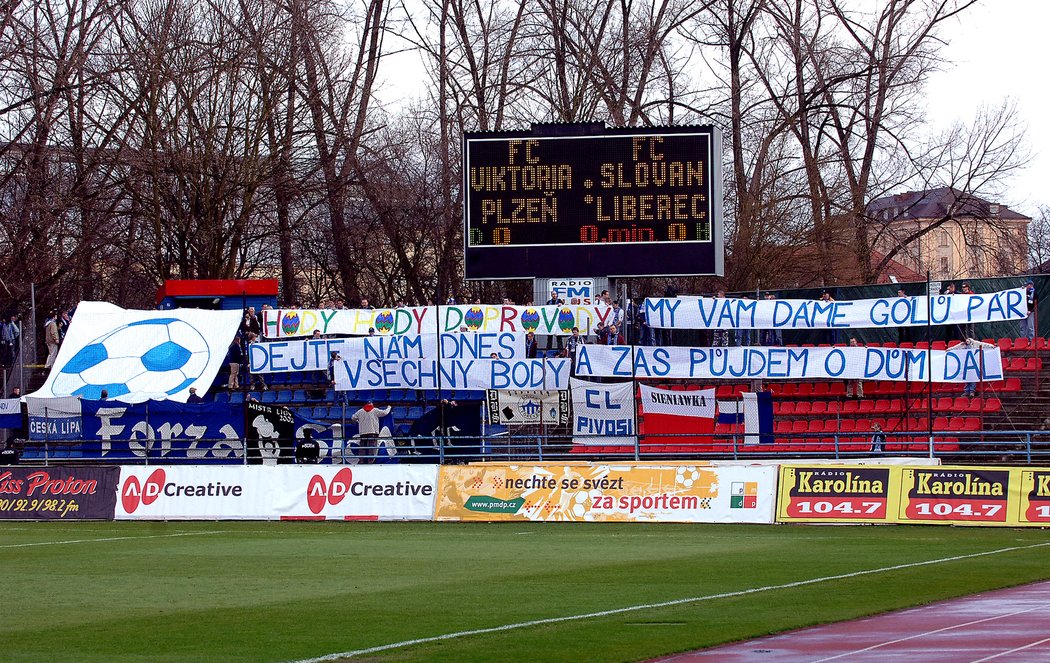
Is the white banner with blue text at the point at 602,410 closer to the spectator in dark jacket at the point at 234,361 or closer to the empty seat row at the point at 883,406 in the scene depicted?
the empty seat row at the point at 883,406

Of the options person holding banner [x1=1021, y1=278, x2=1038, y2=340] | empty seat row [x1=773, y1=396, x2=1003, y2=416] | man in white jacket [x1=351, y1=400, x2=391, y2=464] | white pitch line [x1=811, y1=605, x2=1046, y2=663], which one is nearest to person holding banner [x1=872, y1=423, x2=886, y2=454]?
empty seat row [x1=773, y1=396, x2=1003, y2=416]

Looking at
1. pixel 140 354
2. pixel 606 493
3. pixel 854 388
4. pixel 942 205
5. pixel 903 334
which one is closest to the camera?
pixel 606 493

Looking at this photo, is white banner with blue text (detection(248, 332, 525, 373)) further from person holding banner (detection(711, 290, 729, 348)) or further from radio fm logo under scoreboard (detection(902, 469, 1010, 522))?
radio fm logo under scoreboard (detection(902, 469, 1010, 522))

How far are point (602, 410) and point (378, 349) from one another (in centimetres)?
585

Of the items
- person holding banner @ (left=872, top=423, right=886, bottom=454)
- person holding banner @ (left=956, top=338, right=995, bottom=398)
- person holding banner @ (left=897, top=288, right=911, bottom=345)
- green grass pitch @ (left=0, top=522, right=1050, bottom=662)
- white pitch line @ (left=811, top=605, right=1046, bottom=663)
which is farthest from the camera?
person holding banner @ (left=897, top=288, right=911, bottom=345)

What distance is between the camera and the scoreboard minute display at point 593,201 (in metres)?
33.8

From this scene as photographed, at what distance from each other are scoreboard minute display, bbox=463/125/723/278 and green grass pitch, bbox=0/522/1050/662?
7.54 meters

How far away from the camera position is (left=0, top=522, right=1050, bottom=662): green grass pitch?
12906 millimetres

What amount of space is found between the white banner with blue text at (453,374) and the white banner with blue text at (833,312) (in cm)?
309

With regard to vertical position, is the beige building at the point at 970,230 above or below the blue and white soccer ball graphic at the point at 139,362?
above

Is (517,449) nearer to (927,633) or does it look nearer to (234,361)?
(234,361)

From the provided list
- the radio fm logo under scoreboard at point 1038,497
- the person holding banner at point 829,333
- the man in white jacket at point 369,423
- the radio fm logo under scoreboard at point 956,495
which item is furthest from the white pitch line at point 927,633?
the person holding banner at point 829,333

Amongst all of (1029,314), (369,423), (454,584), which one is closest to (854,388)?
(1029,314)

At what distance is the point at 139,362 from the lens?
3866 cm
